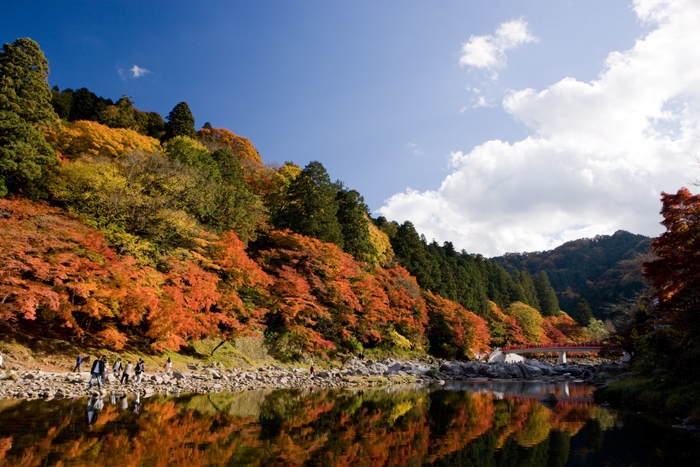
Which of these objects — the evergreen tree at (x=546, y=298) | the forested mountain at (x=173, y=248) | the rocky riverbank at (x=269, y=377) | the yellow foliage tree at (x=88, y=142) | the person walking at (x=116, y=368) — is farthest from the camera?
the evergreen tree at (x=546, y=298)

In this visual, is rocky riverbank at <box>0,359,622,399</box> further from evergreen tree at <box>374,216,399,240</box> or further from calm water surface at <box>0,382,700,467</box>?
evergreen tree at <box>374,216,399,240</box>

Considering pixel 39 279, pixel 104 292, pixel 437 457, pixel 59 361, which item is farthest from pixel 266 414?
pixel 39 279

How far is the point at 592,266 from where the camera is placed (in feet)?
323

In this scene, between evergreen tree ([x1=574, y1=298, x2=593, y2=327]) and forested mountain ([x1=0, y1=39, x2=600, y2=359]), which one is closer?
forested mountain ([x1=0, y1=39, x2=600, y2=359])

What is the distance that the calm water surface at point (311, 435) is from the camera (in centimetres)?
731

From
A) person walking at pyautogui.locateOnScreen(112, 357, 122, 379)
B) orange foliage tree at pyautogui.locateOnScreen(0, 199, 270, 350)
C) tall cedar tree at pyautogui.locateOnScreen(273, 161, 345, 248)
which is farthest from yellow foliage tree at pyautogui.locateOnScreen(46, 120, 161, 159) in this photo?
person walking at pyautogui.locateOnScreen(112, 357, 122, 379)

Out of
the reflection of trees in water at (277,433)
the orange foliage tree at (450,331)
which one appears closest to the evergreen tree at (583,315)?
the orange foliage tree at (450,331)

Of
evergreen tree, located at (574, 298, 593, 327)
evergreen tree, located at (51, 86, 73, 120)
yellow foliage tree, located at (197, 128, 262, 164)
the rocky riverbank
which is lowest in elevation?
the rocky riverbank

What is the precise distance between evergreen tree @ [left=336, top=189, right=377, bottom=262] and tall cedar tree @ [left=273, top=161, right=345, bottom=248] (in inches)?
86.5

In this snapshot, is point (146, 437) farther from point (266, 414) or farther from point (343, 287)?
point (343, 287)

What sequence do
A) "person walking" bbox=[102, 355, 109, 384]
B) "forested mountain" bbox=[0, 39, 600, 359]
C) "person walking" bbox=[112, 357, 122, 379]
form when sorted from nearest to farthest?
1. "person walking" bbox=[102, 355, 109, 384]
2. "forested mountain" bbox=[0, 39, 600, 359]
3. "person walking" bbox=[112, 357, 122, 379]

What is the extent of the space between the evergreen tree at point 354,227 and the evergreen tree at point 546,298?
155 feet

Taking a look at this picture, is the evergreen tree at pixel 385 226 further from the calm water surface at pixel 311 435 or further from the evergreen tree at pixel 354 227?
the calm water surface at pixel 311 435

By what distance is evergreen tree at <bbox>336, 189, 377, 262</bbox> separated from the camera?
37.3 meters
